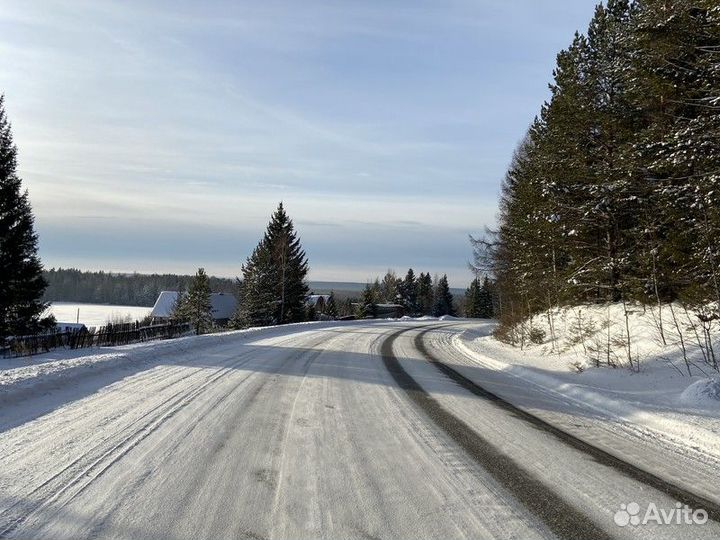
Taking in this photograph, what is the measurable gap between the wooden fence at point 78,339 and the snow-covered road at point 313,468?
10389 mm

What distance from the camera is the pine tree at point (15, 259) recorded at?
24.3 m

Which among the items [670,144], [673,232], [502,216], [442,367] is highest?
[502,216]

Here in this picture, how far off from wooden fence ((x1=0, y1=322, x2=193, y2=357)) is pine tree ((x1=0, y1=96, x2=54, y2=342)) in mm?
7246

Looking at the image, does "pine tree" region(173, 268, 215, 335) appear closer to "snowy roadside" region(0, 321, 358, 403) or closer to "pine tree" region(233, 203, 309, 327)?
"pine tree" region(233, 203, 309, 327)

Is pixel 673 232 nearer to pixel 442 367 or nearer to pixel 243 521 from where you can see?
pixel 442 367

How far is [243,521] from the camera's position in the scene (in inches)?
132

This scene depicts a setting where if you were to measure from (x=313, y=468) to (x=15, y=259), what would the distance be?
27.0 meters

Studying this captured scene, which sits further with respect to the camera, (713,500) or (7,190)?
(7,190)

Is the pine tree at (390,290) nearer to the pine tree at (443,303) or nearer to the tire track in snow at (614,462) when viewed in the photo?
the pine tree at (443,303)

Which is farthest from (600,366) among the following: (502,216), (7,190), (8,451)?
(7,190)

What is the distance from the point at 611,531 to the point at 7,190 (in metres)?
30.1

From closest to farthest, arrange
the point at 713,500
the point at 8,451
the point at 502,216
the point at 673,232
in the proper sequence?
1. the point at 713,500
2. the point at 8,451
3. the point at 673,232
4. the point at 502,216

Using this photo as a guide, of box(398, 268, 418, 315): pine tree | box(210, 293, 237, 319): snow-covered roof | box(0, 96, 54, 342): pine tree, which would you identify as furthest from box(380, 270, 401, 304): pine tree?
box(0, 96, 54, 342): pine tree

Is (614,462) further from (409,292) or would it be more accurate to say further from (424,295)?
(424,295)
